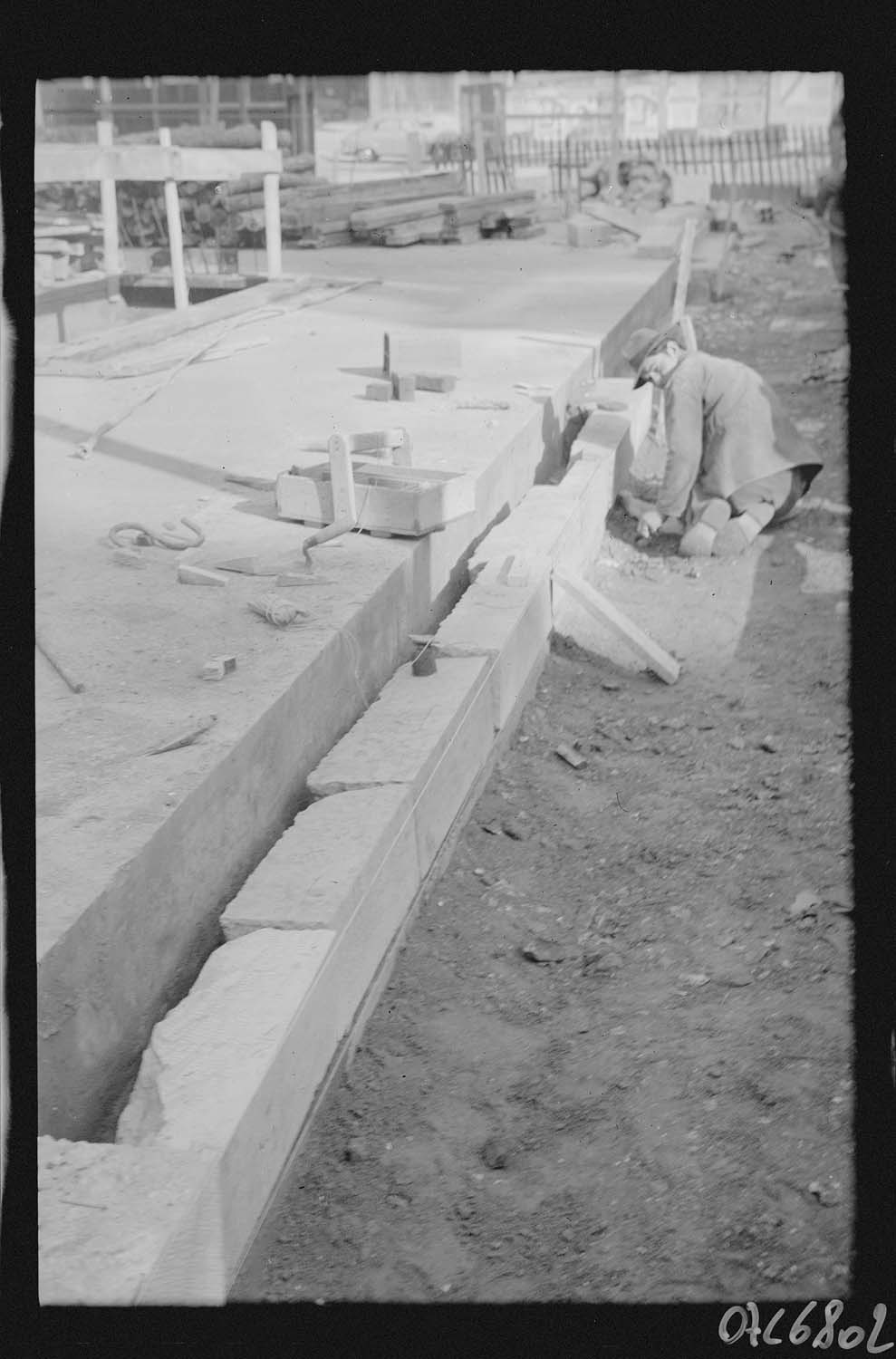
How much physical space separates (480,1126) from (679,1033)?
2.15ft

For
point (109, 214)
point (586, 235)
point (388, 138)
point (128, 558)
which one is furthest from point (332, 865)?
point (388, 138)

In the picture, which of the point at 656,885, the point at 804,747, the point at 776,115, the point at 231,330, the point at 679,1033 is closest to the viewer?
the point at 679,1033

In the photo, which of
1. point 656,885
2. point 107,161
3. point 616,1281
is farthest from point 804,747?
point 107,161

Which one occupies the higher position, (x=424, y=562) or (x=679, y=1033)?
(x=424, y=562)

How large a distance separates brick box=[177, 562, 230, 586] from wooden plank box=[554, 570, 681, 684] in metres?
1.78

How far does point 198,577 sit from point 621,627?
6.72 ft

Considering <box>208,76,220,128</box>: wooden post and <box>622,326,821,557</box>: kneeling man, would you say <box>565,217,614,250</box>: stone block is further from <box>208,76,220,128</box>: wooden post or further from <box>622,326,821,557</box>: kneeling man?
<box>208,76,220,128</box>: wooden post

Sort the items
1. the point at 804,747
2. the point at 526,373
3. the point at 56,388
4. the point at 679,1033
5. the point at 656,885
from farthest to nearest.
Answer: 1. the point at 526,373
2. the point at 56,388
3. the point at 804,747
4. the point at 656,885
5. the point at 679,1033

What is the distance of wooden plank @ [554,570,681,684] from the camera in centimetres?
579

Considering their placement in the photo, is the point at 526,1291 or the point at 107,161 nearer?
the point at 526,1291

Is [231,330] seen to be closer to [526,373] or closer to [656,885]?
[526,373]

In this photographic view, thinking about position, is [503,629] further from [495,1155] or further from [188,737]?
[495,1155]

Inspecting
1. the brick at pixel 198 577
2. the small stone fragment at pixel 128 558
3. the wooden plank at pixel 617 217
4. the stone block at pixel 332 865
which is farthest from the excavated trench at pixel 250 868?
the wooden plank at pixel 617 217

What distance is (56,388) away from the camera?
25.1 feet
